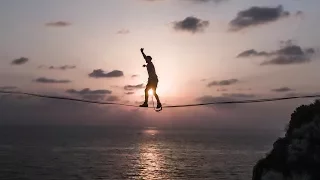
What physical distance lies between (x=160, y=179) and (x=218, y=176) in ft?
43.6

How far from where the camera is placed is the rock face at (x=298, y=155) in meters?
32.9

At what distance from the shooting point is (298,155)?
33500 millimetres

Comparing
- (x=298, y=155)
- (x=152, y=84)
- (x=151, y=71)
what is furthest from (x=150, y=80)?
(x=298, y=155)

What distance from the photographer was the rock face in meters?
32.9

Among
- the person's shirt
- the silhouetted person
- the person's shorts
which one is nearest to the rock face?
the silhouetted person

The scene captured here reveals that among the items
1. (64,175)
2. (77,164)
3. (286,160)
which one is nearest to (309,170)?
(286,160)

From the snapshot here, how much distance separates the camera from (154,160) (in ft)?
441

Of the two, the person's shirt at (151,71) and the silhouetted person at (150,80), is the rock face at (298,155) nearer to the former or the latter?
the silhouetted person at (150,80)

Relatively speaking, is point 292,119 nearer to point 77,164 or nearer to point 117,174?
point 117,174

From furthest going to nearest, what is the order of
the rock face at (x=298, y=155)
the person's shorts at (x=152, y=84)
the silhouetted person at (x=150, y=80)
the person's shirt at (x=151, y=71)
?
1. the rock face at (x=298, y=155)
2. the person's shorts at (x=152, y=84)
3. the person's shirt at (x=151, y=71)
4. the silhouetted person at (x=150, y=80)

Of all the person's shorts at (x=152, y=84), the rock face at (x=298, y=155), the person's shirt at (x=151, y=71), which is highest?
the person's shirt at (x=151, y=71)

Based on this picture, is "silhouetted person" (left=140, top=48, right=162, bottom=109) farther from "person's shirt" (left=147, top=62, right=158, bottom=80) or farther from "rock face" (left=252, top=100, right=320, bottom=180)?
"rock face" (left=252, top=100, right=320, bottom=180)

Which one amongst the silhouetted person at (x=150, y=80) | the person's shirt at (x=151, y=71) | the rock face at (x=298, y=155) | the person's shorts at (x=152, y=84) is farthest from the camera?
the rock face at (x=298, y=155)

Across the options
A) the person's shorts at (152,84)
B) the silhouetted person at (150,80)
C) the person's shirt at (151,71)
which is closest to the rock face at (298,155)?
the silhouetted person at (150,80)
